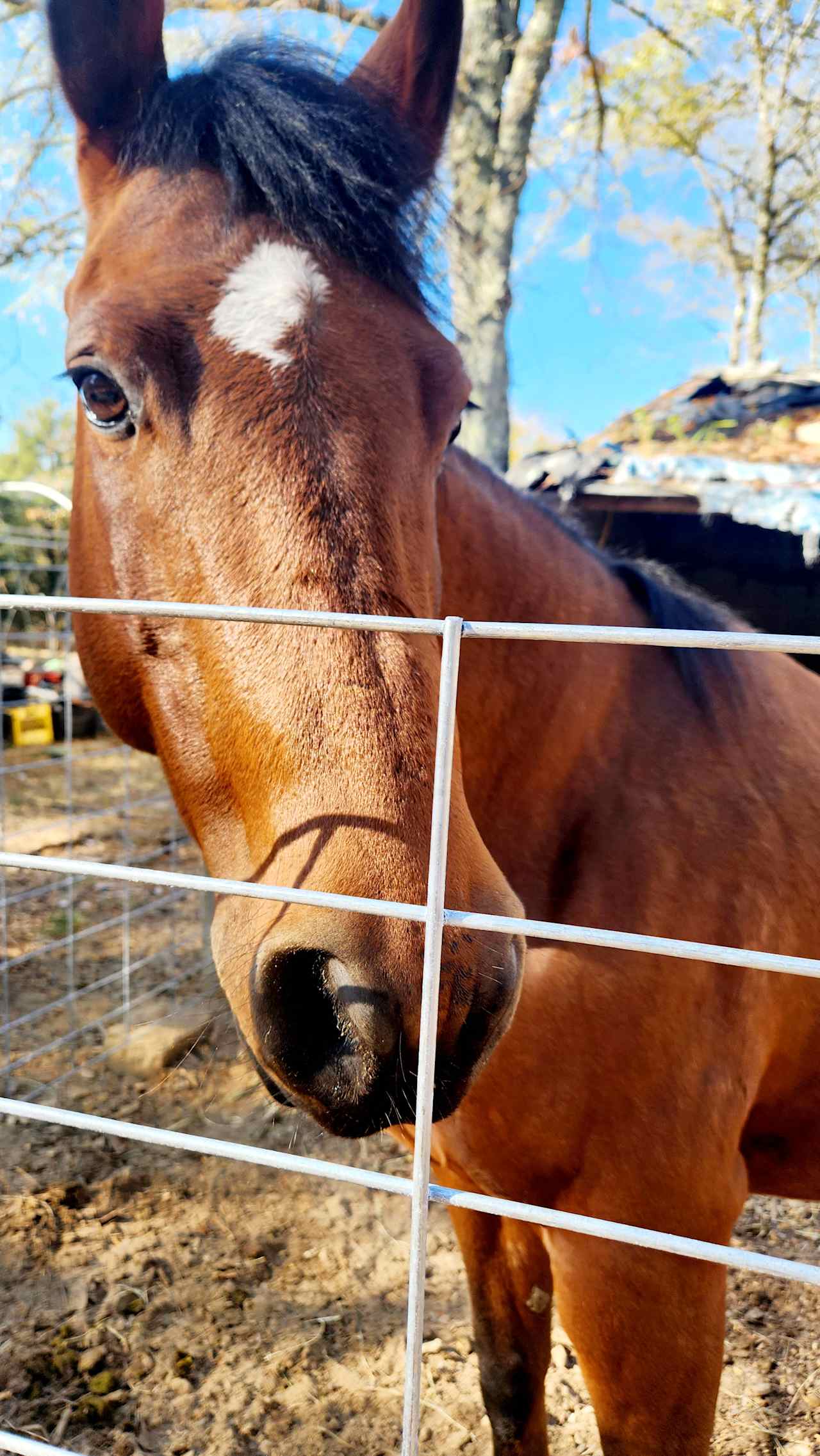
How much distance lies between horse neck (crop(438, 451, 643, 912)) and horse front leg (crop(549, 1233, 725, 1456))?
72cm

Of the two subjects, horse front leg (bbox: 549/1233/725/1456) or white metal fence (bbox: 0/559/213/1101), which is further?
white metal fence (bbox: 0/559/213/1101)

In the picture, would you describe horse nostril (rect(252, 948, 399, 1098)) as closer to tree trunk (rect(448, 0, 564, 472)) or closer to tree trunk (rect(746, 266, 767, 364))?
tree trunk (rect(448, 0, 564, 472))

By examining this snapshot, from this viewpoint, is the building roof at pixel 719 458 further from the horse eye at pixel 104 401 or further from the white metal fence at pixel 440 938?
the white metal fence at pixel 440 938

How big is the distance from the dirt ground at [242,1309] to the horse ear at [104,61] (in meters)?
2.01

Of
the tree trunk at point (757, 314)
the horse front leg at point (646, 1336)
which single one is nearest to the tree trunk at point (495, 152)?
the horse front leg at point (646, 1336)

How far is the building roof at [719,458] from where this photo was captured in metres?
4.68

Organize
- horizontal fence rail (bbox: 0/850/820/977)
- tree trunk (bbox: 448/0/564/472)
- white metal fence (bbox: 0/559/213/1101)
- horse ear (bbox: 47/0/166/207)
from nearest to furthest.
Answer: horizontal fence rail (bbox: 0/850/820/977) → horse ear (bbox: 47/0/166/207) → white metal fence (bbox: 0/559/213/1101) → tree trunk (bbox: 448/0/564/472)

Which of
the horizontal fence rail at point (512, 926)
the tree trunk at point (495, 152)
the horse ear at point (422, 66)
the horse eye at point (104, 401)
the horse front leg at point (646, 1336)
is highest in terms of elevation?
the tree trunk at point (495, 152)

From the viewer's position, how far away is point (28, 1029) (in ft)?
13.5

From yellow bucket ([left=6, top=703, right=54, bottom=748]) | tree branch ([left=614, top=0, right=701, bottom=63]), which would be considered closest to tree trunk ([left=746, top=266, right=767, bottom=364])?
tree branch ([left=614, top=0, right=701, bottom=63])

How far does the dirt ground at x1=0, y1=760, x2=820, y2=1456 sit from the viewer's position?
231 cm

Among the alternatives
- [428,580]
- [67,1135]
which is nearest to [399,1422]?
[67,1135]

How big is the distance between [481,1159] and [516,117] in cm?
778

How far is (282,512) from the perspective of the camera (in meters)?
1.22
